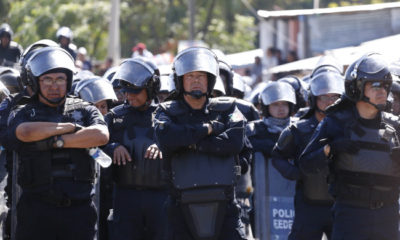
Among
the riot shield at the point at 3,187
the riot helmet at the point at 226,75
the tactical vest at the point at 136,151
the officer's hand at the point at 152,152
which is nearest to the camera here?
the officer's hand at the point at 152,152

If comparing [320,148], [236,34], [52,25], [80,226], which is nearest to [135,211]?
[80,226]

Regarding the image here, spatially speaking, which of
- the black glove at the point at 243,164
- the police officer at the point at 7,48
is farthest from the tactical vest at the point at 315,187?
the police officer at the point at 7,48

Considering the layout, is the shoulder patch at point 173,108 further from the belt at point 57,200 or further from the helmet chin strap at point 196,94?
the belt at point 57,200

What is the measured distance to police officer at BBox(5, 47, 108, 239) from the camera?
23.4ft

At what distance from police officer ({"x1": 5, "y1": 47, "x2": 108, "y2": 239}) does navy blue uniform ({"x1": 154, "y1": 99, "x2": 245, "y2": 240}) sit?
0.57m

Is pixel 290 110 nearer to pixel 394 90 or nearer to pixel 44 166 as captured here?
pixel 394 90

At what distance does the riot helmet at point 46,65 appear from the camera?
7.32 meters

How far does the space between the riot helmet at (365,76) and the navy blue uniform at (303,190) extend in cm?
128

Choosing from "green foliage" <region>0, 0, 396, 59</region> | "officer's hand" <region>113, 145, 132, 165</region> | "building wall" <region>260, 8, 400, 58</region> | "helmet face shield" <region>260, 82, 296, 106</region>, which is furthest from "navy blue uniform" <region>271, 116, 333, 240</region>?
"green foliage" <region>0, 0, 396, 59</region>

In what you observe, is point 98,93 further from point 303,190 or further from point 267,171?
point 303,190

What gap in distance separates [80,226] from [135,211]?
4.25 feet

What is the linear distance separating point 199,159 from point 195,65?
745 millimetres

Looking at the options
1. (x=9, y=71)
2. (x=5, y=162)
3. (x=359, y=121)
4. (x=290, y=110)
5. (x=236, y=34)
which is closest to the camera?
(x=359, y=121)

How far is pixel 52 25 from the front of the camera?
3325 centimetres
